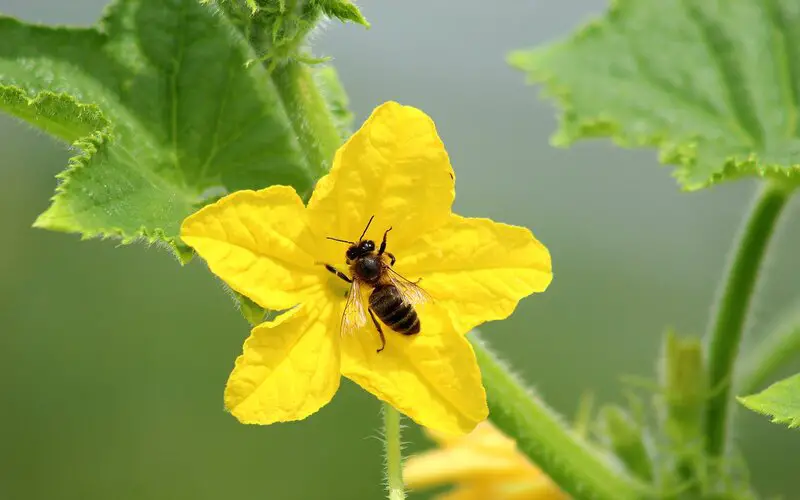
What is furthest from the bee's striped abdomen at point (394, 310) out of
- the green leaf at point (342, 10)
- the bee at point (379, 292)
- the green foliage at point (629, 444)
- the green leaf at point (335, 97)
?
the green foliage at point (629, 444)

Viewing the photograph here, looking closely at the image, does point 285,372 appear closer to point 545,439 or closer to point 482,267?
point 482,267

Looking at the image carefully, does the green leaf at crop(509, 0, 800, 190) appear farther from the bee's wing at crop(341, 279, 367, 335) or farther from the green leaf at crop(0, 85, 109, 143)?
the green leaf at crop(0, 85, 109, 143)

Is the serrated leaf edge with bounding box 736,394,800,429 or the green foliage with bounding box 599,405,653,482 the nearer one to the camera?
the serrated leaf edge with bounding box 736,394,800,429

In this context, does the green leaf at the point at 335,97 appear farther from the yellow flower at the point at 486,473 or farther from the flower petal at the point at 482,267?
the yellow flower at the point at 486,473

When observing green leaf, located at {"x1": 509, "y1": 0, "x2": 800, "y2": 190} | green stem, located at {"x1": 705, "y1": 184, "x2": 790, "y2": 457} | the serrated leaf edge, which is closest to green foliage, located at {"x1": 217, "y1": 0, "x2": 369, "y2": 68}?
the serrated leaf edge

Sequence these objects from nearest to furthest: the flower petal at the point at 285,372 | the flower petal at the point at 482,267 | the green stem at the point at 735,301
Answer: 1. the flower petal at the point at 285,372
2. the flower petal at the point at 482,267
3. the green stem at the point at 735,301
